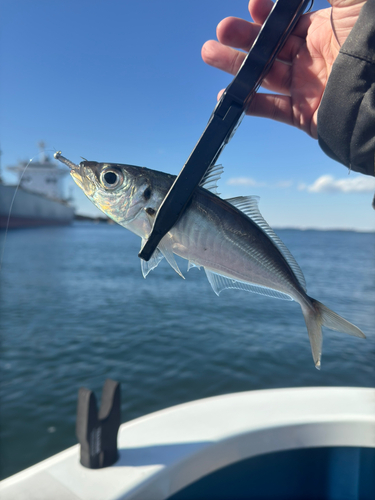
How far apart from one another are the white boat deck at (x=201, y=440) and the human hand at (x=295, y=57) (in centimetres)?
262

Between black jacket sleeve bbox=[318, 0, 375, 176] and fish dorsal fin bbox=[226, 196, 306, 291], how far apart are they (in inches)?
23.6

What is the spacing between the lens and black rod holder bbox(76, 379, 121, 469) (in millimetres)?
2697

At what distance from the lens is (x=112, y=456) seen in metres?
2.79

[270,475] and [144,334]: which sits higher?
[270,475]

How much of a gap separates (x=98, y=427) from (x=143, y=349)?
8.03m

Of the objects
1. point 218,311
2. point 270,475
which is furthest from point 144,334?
point 270,475

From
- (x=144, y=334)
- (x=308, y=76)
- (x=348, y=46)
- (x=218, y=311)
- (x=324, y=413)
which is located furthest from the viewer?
(x=218, y=311)

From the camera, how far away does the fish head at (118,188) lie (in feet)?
3.34

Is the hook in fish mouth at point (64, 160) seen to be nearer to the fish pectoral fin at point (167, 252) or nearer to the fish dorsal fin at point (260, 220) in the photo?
the fish pectoral fin at point (167, 252)

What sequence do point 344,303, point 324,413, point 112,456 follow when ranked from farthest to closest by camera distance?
1. point 344,303
2. point 324,413
3. point 112,456

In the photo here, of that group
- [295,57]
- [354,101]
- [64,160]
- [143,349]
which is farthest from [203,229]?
[143,349]

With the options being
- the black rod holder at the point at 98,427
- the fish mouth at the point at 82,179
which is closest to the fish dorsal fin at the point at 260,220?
the fish mouth at the point at 82,179

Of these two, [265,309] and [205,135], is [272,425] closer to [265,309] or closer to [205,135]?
[205,135]

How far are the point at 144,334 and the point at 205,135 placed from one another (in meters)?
11.9
